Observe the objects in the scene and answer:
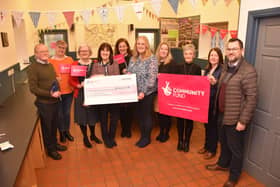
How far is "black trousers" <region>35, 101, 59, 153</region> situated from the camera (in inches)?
101

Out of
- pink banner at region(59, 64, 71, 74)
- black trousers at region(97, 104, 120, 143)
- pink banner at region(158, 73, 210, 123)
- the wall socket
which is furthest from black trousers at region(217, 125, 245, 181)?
the wall socket

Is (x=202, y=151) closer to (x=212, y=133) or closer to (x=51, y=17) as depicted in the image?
(x=212, y=133)

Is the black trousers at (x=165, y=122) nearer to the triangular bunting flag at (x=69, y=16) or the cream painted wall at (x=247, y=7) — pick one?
the cream painted wall at (x=247, y=7)

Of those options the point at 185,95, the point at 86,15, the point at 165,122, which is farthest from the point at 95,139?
the point at 86,15

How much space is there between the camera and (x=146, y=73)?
2916 millimetres

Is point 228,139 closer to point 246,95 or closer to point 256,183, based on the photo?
point 246,95

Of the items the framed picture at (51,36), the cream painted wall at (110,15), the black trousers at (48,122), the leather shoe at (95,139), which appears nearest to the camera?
the black trousers at (48,122)

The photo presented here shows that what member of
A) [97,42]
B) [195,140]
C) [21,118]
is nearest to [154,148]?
[195,140]

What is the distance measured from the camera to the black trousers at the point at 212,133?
2.77 m

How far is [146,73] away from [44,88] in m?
1.30

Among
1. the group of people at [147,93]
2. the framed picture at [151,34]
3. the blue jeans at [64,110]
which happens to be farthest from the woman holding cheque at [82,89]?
the framed picture at [151,34]

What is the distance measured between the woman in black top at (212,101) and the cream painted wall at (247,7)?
1.10ft

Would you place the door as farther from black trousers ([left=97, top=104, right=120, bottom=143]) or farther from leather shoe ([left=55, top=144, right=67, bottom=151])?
leather shoe ([left=55, top=144, right=67, bottom=151])

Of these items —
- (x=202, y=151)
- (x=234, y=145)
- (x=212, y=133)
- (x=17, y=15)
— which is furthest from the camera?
(x=17, y=15)
